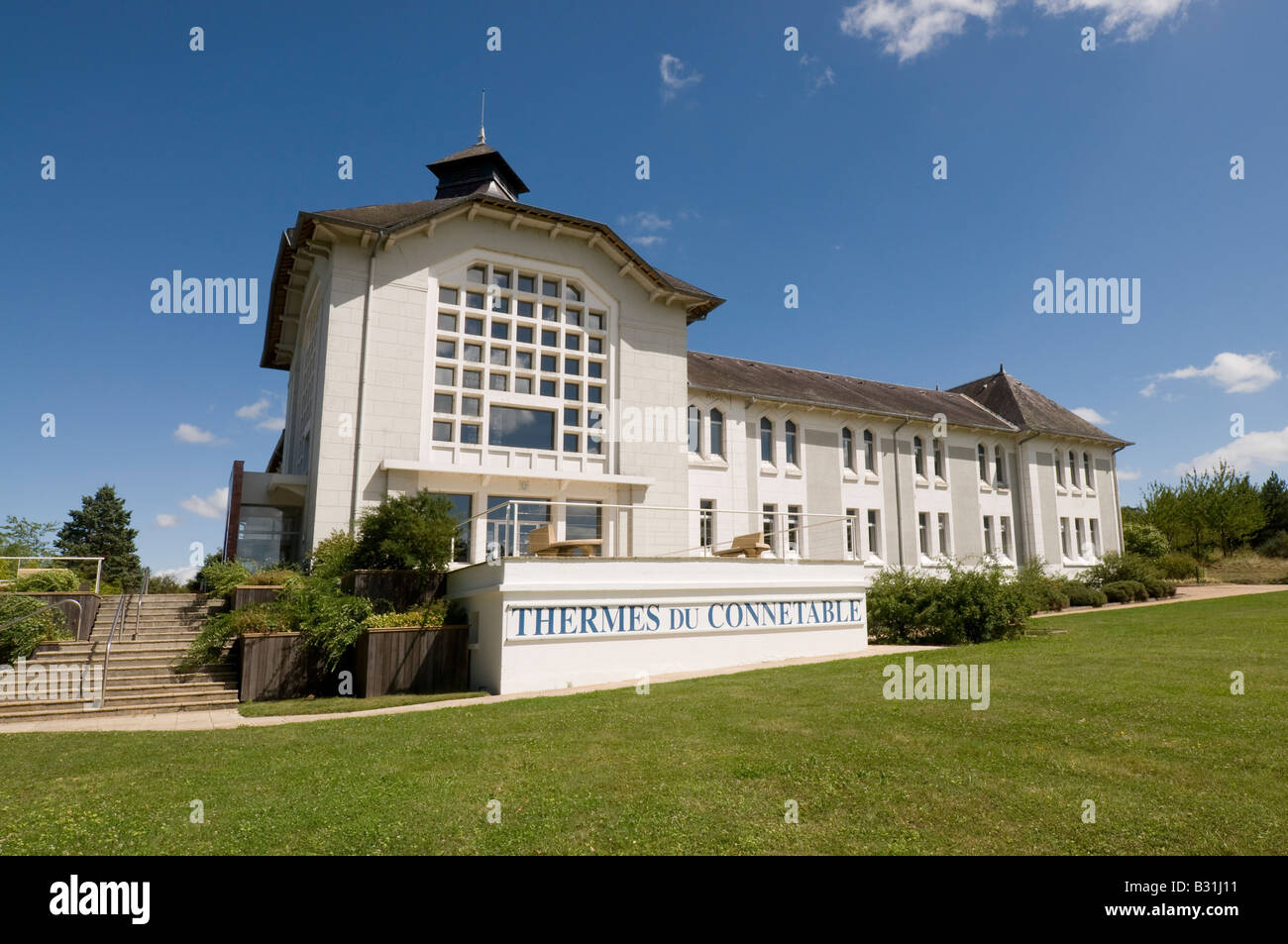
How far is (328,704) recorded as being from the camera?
41.0 feet

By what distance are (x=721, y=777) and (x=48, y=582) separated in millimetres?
15770

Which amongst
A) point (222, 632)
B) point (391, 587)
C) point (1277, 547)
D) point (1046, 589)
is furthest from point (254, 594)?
point (1277, 547)

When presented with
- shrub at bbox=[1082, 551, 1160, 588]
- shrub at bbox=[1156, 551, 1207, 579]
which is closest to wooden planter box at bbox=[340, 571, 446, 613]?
shrub at bbox=[1082, 551, 1160, 588]

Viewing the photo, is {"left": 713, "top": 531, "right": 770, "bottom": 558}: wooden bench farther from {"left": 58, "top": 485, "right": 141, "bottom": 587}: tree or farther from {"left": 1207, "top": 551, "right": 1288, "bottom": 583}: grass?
{"left": 58, "top": 485, "right": 141, "bottom": 587}: tree

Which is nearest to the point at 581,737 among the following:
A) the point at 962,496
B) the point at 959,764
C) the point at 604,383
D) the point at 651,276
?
the point at 959,764

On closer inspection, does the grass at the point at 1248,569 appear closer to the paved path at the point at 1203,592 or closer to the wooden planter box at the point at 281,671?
the paved path at the point at 1203,592

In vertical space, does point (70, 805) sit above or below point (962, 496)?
below

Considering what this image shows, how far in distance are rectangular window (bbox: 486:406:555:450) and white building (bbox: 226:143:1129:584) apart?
0.05m

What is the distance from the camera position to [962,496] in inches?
1293

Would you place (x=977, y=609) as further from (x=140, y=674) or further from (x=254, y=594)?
(x=140, y=674)

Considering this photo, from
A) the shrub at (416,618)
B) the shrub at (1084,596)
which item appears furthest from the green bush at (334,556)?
the shrub at (1084,596)
